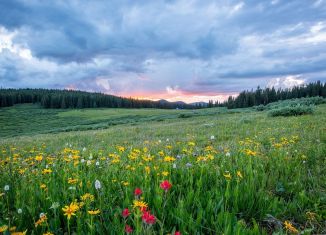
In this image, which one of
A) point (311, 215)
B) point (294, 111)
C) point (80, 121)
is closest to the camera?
point (311, 215)

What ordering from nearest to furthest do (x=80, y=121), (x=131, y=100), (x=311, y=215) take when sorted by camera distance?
(x=311, y=215)
(x=80, y=121)
(x=131, y=100)

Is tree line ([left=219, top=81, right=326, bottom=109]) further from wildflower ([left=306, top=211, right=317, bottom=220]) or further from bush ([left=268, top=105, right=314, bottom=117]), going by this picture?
wildflower ([left=306, top=211, right=317, bottom=220])

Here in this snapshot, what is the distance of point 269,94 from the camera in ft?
401

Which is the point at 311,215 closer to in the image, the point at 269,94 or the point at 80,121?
the point at 80,121

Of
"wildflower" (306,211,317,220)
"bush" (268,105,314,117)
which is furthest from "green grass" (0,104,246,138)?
"wildflower" (306,211,317,220)

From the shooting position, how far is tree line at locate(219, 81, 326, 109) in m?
116

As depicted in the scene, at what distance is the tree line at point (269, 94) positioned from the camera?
116369 mm

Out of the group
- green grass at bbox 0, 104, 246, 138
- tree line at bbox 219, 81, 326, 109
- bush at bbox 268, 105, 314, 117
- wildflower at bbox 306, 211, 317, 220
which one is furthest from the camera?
tree line at bbox 219, 81, 326, 109

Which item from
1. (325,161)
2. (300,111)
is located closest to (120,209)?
(325,161)

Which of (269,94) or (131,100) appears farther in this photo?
(131,100)

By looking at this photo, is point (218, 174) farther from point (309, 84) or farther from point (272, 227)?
point (309, 84)

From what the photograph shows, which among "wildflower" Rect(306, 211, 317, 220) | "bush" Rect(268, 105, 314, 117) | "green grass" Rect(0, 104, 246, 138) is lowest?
"green grass" Rect(0, 104, 246, 138)

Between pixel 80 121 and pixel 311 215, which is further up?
pixel 311 215

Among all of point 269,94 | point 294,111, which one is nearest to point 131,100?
point 269,94
